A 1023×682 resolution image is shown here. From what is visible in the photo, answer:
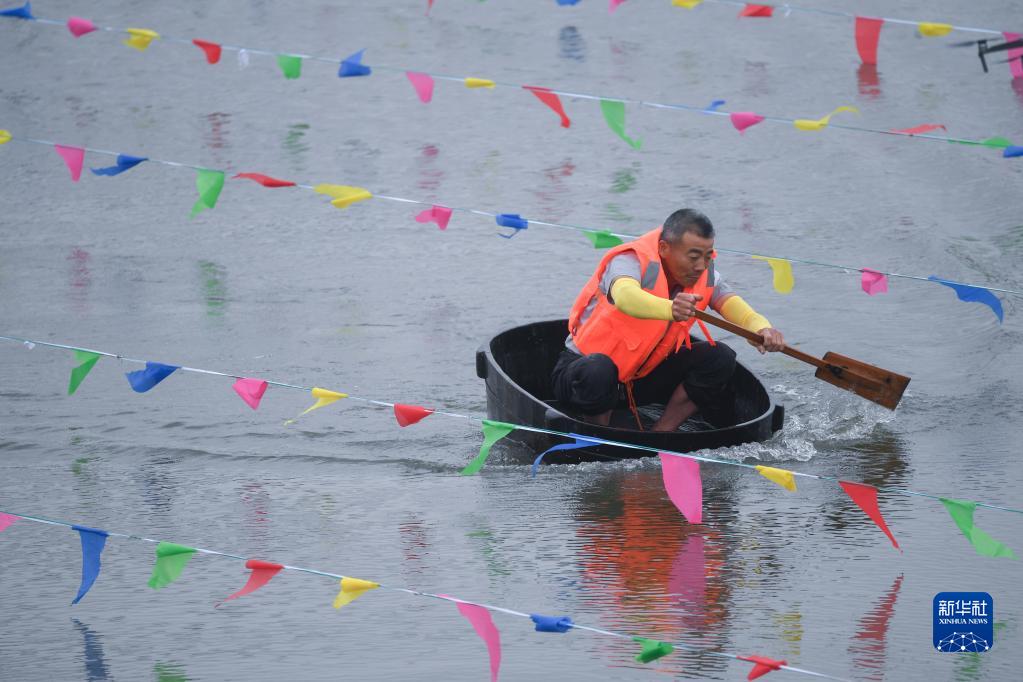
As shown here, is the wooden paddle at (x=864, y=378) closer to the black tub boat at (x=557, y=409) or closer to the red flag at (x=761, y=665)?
the black tub boat at (x=557, y=409)

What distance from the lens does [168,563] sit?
18.2ft

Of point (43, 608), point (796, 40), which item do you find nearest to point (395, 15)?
point (796, 40)

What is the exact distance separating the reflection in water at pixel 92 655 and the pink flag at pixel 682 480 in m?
2.23

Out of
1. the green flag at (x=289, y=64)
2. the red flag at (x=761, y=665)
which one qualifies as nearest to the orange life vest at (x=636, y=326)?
the red flag at (x=761, y=665)

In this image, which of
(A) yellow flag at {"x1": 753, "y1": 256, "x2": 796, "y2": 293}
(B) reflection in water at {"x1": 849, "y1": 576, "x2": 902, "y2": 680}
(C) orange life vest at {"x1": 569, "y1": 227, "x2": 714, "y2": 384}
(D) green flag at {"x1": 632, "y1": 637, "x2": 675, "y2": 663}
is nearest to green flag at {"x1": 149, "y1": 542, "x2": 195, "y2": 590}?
(D) green flag at {"x1": 632, "y1": 637, "x2": 675, "y2": 663}

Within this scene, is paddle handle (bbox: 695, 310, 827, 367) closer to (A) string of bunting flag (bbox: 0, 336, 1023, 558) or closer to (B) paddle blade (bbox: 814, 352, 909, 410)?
(B) paddle blade (bbox: 814, 352, 909, 410)

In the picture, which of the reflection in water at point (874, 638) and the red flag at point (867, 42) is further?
the red flag at point (867, 42)

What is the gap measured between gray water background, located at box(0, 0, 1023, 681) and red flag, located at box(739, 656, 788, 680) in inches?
12.8

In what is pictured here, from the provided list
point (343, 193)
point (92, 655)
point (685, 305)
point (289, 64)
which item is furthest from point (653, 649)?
point (289, 64)

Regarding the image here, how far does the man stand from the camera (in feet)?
23.1

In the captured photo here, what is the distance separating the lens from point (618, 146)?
13414 millimetres

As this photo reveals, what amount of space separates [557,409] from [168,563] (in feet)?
8.58

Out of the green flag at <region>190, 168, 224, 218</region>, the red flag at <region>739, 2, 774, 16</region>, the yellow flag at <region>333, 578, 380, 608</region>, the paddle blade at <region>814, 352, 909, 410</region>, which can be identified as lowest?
the yellow flag at <region>333, 578, 380, 608</region>

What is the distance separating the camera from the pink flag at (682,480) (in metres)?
6.00
